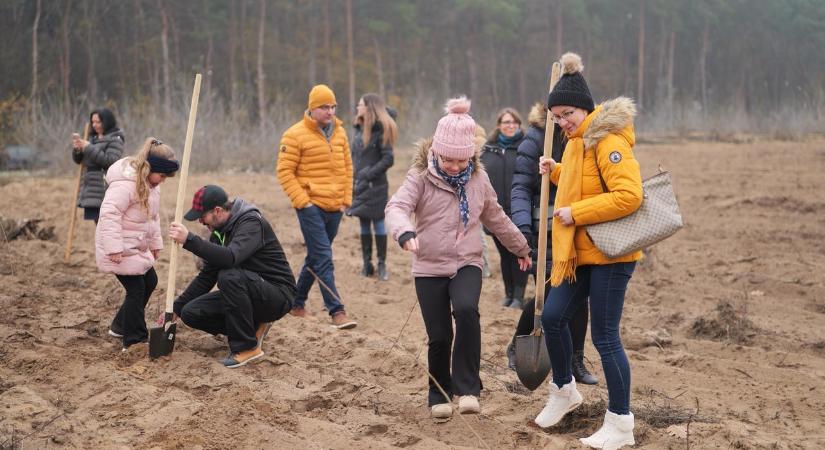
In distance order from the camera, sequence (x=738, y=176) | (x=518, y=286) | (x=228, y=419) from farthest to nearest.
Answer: (x=738, y=176)
(x=518, y=286)
(x=228, y=419)

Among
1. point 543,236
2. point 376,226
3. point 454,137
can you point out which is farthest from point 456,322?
point 376,226

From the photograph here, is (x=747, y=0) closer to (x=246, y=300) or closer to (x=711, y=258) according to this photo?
(x=711, y=258)

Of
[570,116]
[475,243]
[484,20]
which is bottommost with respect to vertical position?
[475,243]

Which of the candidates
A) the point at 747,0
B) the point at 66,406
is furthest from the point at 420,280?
the point at 747,0

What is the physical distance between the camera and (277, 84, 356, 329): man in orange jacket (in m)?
7.44

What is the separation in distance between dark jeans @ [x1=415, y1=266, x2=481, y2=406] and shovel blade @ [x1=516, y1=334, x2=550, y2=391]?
28 cm

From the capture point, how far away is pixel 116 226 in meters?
5.98

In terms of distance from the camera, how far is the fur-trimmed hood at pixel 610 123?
4465 millimetres

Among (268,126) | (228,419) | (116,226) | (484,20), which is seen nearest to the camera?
(228,419)

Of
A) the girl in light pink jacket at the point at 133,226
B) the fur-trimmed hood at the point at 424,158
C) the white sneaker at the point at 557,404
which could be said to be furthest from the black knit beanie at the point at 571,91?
the girl in light pink jacket at the point at 133,226

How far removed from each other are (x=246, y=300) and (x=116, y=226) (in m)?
1.00

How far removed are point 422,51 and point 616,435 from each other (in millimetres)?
43993

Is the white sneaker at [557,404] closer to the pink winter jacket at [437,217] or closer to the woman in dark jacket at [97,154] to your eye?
the pink winter jacket at [437,217]

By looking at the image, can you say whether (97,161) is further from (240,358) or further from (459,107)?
(459,107)
